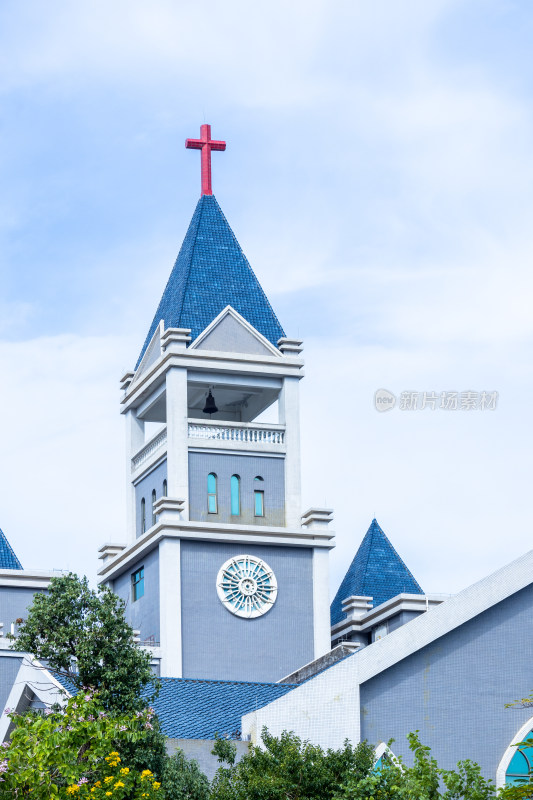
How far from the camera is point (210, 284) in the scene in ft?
153

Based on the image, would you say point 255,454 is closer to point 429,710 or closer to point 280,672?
point 280,672

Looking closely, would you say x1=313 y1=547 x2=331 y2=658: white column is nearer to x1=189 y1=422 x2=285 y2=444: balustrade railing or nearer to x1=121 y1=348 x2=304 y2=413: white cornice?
x1=189 y1=422 x2=285 y2=444: balustrade railing

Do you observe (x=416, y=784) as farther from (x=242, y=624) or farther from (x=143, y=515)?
(x=143, y=515)

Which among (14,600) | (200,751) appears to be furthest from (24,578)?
Answer: (200,751)

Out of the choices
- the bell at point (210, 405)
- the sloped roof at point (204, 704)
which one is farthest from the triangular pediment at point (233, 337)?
the sloped roof at point (204, 704)

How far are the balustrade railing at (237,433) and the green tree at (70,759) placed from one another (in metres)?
22.0

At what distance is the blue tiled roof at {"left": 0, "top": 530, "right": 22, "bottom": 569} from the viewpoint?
157 feet

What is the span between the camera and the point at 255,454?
44.8 m

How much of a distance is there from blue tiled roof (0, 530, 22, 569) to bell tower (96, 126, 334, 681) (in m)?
2.93

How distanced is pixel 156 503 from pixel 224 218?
9.55 metres

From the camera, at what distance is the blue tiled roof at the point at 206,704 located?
30661mm

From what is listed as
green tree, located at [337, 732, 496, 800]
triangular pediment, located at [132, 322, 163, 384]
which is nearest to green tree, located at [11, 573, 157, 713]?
green tree, located at [337, 732, 496, 800]

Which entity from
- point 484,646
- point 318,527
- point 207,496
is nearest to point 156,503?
point 207,496

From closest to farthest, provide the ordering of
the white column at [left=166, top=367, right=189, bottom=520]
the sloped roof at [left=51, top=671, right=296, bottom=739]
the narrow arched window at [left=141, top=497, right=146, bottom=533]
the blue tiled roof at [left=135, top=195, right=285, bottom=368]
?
the sloped roof at [left=51, top=671, right=296, bottom=739]
the white column at [left=166, top=367, right=189, bottom=520]
the blue tiled roof at [left=135, top=195, right=285, bottom=368]
the narrow arched window at [left=141, top=497, right=146, bottom=533]
